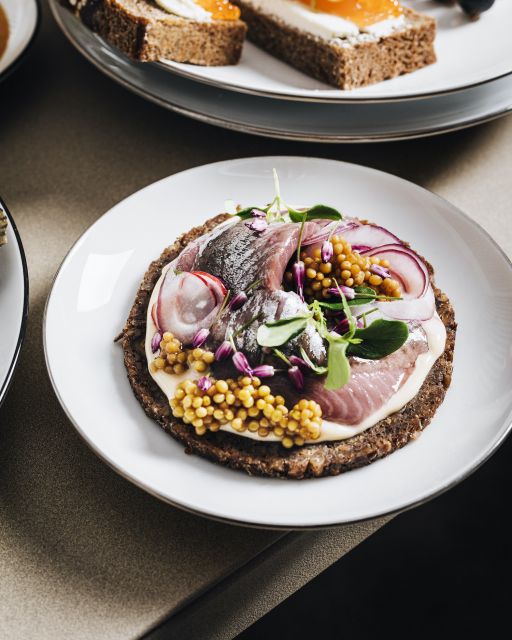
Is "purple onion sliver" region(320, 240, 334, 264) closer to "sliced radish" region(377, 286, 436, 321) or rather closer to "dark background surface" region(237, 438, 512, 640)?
"sliced radish" region(377, 286, 436, 321)

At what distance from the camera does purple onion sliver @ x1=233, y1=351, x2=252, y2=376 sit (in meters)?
0.95

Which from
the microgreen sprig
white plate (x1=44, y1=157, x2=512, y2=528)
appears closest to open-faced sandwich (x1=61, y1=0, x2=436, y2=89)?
white plate (x1=44, y1=157, x2=512, y2=528)

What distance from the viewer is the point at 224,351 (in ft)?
3.16

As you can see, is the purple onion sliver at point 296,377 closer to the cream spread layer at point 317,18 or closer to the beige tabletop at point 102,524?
the beige tabletop at point 102,524

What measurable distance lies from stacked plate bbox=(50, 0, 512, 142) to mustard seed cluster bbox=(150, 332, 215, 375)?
0.58 m

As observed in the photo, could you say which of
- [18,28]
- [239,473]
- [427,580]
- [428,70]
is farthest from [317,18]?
[427,580]

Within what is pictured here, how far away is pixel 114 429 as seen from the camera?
97 cm

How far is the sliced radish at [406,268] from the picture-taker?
1083mm

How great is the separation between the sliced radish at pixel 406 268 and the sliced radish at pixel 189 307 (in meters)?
0.27

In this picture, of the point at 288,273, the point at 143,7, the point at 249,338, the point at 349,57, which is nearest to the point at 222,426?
the point at 249,338

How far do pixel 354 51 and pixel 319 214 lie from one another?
58 cm

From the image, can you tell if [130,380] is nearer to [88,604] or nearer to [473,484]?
[88,604]

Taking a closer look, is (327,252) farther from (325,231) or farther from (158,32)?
(158,32)

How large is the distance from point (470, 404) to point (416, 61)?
90 cm
